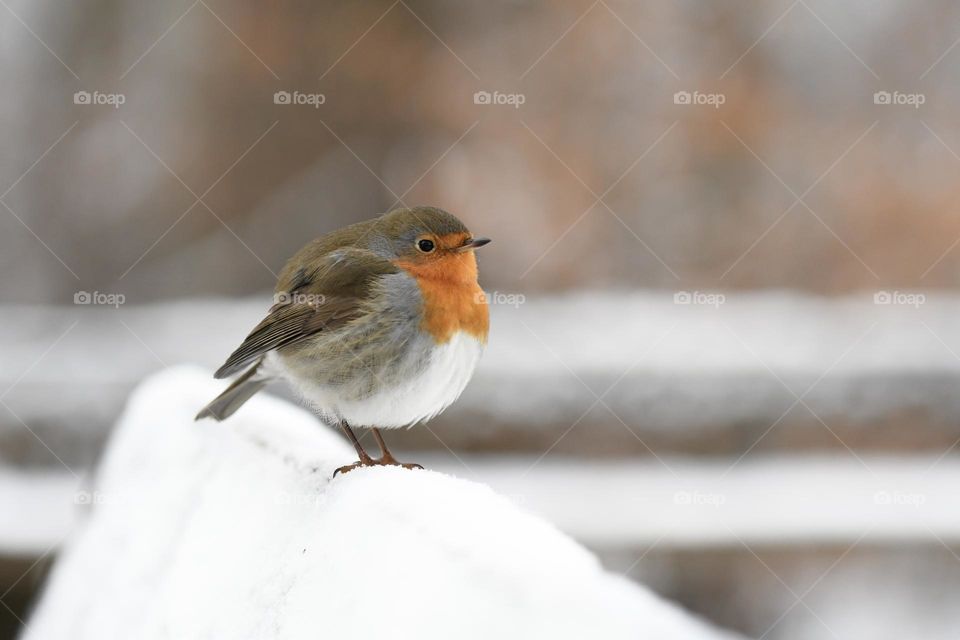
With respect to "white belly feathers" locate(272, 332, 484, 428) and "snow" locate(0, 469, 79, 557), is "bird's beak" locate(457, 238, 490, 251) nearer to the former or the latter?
"white belly feathers" locate(272, 332, 484, 428)

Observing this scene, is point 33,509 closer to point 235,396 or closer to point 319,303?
point 235,396

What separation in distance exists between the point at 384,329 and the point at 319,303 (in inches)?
8.2

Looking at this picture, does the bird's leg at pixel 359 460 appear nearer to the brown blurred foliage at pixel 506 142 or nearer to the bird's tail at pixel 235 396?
the bird's tail at pixel 235 396

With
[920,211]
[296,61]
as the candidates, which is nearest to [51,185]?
[296,61]

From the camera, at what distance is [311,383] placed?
79.8 inches

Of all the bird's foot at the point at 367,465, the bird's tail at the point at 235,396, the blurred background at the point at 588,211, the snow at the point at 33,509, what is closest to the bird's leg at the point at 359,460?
the bird's foot at the point at 367,465

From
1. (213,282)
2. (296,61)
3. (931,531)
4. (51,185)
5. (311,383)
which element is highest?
(296,61)

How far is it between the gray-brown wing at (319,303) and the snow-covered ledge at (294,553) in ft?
0.41

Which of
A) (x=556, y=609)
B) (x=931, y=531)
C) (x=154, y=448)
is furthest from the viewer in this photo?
(x=931, y=531)

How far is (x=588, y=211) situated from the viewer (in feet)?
17.5

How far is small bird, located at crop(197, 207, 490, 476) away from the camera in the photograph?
1.90 m

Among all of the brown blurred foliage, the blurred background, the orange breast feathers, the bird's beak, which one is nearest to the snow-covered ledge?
the orange breast feathers

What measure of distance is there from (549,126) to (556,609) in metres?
4.78

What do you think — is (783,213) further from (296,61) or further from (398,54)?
(296,61)
